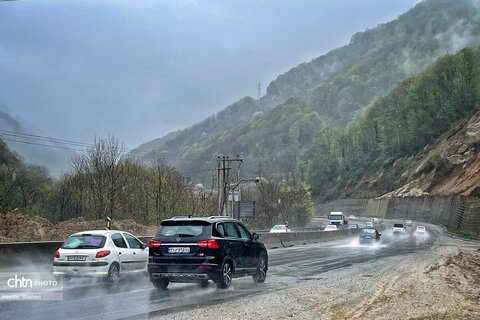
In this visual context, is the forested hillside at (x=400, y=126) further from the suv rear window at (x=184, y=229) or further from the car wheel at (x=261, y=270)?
the suv rear window at (x=184, y=229)

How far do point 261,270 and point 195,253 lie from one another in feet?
10.7

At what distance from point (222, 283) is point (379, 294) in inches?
154

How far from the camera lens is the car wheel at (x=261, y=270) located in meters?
15.8

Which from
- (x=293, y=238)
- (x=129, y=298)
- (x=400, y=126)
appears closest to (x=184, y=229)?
(x=129, y=298)

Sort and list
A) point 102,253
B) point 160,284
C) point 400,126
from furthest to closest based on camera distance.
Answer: point 400,126 < point 102,253 < point 160,284

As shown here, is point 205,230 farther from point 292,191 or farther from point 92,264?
point 292,191

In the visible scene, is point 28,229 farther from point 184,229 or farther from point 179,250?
point 179,250

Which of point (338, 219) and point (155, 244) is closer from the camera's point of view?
point (155, 244)

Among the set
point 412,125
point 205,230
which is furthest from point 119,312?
point 412,125

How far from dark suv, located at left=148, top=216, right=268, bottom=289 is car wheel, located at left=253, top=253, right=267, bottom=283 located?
42.5 inches

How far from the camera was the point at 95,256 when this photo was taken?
1511cm

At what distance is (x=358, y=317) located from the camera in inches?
375

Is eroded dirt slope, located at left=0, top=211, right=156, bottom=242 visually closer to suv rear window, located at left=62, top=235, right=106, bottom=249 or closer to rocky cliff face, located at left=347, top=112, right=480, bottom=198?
suv rear window, located at left=62, top=235, right=106, bottom=249

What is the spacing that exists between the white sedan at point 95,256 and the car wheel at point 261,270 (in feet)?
12.9
